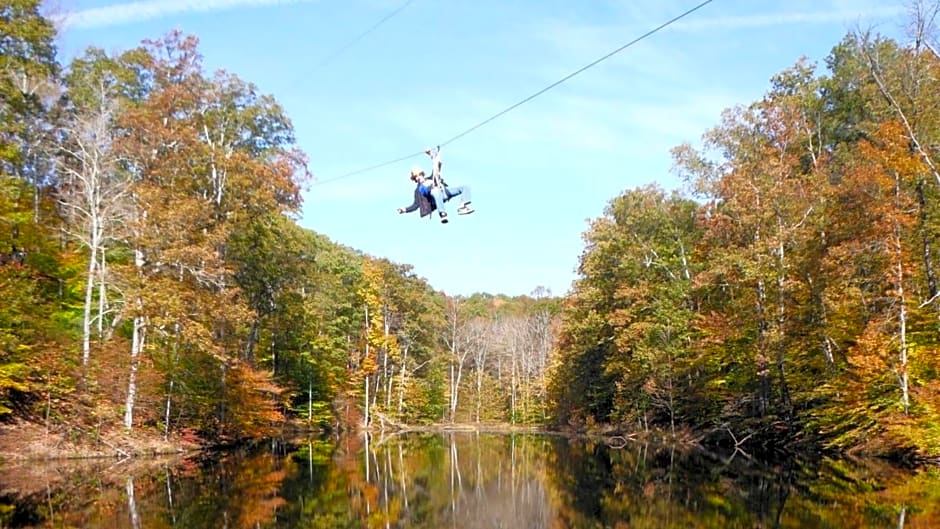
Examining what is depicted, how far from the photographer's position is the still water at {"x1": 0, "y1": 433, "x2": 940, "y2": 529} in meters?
11.1

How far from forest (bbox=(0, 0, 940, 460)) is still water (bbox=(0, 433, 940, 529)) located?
10.4 feet

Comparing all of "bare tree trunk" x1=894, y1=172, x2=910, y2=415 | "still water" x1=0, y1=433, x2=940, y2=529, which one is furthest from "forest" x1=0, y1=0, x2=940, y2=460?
"still water" x1=0, y1=433, x2=940, y2=529

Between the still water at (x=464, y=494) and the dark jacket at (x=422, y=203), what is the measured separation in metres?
5.51

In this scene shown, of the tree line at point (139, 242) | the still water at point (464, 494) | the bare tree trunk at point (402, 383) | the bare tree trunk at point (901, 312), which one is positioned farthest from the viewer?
the bare tree trunk at point (402, 383)

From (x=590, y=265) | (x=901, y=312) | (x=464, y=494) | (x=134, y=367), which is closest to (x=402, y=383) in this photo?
(x=590, y=265)

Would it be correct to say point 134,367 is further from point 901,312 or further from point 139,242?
point 901,312

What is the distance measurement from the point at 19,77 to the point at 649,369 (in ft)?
94.4

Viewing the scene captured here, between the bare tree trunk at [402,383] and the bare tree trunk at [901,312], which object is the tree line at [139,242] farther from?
the bare tree trunk at [901,312]

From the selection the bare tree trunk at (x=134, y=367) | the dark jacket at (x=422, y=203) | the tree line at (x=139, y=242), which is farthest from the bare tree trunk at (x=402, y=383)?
the dark jacket at (x=422, y=203)

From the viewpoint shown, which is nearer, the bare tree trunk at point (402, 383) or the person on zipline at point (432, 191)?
the person on zipline at point (432, 191)

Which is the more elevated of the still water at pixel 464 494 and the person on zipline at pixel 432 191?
the person on zipline at pixel 432 191

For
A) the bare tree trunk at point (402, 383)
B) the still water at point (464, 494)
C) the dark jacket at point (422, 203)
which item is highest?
the dark jacket at point (422, 203)

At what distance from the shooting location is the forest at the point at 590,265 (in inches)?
808

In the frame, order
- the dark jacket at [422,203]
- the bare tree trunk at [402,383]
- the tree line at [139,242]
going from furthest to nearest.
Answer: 1. the bare tree trunk at [402,383]
2. the tree line at [139,242]
3. the dark jacket at [422,203]
